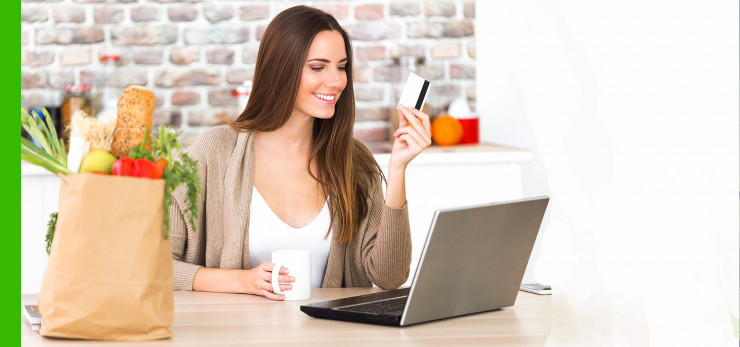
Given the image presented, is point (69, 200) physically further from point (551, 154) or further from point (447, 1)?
point (447, 1)

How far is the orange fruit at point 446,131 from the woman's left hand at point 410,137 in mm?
1309

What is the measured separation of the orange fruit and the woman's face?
117 centimetres

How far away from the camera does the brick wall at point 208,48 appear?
10.4 feet

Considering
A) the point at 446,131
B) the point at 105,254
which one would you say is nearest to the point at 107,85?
the point at 446,131

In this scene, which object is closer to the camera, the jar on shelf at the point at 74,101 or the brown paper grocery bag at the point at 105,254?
the brown paper grocery bag at the point at 105,254

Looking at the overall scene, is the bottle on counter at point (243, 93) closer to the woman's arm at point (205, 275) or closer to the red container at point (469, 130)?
the red container at point (469, 130)

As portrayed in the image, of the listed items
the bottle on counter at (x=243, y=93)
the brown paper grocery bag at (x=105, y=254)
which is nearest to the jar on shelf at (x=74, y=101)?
the bottle on counter at (x=243, y=93)

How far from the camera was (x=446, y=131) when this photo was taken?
126 inches

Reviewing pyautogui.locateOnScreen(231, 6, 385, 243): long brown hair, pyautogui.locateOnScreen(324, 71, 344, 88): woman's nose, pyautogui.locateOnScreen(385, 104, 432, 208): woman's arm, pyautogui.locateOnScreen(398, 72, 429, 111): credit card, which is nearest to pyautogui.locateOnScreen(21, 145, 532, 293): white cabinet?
pyautogui.locateOnScreen(231, 6, 385, 243): long brown hair

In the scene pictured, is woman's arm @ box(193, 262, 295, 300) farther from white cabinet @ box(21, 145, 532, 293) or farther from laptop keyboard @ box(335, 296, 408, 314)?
white cabinet @ box(21, 145, 532, 293)

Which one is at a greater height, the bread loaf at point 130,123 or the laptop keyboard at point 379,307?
the bread loaf at point 130,123

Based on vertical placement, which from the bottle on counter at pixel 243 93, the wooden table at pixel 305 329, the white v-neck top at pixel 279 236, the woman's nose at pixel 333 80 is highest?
the bottle on counter at pixel 243 93

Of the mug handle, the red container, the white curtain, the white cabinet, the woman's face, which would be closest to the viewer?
the white curtain

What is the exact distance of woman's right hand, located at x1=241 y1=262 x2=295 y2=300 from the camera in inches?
62.8
